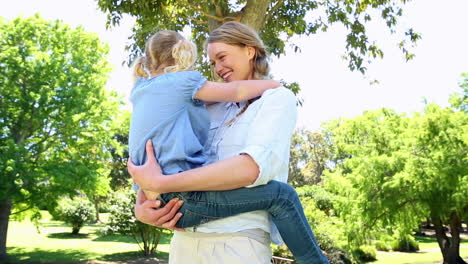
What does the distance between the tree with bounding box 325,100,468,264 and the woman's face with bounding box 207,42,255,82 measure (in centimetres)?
1637

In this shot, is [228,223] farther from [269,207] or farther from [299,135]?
[299,135]

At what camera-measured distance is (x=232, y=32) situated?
2.01 m

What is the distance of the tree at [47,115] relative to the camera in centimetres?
1841

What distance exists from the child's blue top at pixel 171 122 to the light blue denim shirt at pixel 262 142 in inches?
4.7

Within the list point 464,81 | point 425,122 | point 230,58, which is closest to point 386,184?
point 425,122

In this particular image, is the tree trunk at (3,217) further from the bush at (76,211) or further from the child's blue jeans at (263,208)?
the child's blue jeans at (263,208)

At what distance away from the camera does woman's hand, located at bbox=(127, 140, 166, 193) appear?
5.61 feet

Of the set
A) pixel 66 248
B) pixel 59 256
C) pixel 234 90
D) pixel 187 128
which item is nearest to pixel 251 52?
pixel 234 90

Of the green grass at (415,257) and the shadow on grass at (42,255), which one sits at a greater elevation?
the shadow on grass at (42,255)

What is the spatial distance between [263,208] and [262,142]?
0.85 feet

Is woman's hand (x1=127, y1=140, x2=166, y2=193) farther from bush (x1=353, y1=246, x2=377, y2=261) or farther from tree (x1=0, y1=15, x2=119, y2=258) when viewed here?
bush (x1=353, y1=246, x2=377, y2=261)

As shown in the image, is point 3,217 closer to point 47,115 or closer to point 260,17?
point 47,115

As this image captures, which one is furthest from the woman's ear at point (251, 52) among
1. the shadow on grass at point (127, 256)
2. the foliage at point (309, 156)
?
the foliage at point (309, 156)

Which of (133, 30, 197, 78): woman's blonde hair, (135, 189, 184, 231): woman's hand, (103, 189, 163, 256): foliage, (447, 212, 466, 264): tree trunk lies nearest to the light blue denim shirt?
(135, 189, 184, 231): woman's hand
